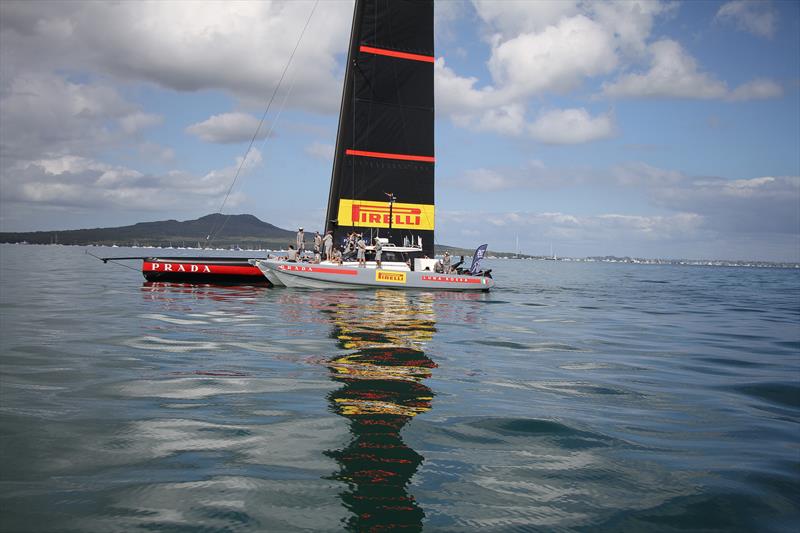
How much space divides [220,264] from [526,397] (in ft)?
70.5

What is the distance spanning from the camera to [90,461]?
440 cm

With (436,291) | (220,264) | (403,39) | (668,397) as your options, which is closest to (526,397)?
(668,397)

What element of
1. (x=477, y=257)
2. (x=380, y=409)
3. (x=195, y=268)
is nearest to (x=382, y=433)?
(x=380, y=409)

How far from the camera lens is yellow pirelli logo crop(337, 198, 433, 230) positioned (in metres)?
27.9

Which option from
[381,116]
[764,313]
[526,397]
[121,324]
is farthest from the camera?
[381,116]

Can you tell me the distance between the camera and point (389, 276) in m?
25.6

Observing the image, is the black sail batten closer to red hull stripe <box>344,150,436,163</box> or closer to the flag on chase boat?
red hull stripe <box>344,150,436,163</box>

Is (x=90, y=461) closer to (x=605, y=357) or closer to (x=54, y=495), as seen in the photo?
(x=54, y=495)

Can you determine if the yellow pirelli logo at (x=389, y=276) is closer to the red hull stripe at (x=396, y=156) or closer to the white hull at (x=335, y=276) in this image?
the white hull at (x=335, y=276)

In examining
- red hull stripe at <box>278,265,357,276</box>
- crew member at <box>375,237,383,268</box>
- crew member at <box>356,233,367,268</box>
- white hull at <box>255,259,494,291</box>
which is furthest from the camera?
crew member at <box>375,237,383,268</box>

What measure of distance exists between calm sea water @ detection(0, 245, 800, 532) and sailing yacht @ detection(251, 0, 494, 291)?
1590 cm

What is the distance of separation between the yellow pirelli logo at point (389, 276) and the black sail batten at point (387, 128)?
11.7 feet

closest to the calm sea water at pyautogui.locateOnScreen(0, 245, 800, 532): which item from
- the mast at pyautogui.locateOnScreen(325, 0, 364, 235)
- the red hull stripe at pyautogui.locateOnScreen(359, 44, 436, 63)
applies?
the mast at pyautogui.locateOnScreen(325, 0, 364, 235)

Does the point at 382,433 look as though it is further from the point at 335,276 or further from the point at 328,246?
the point at 328,246
